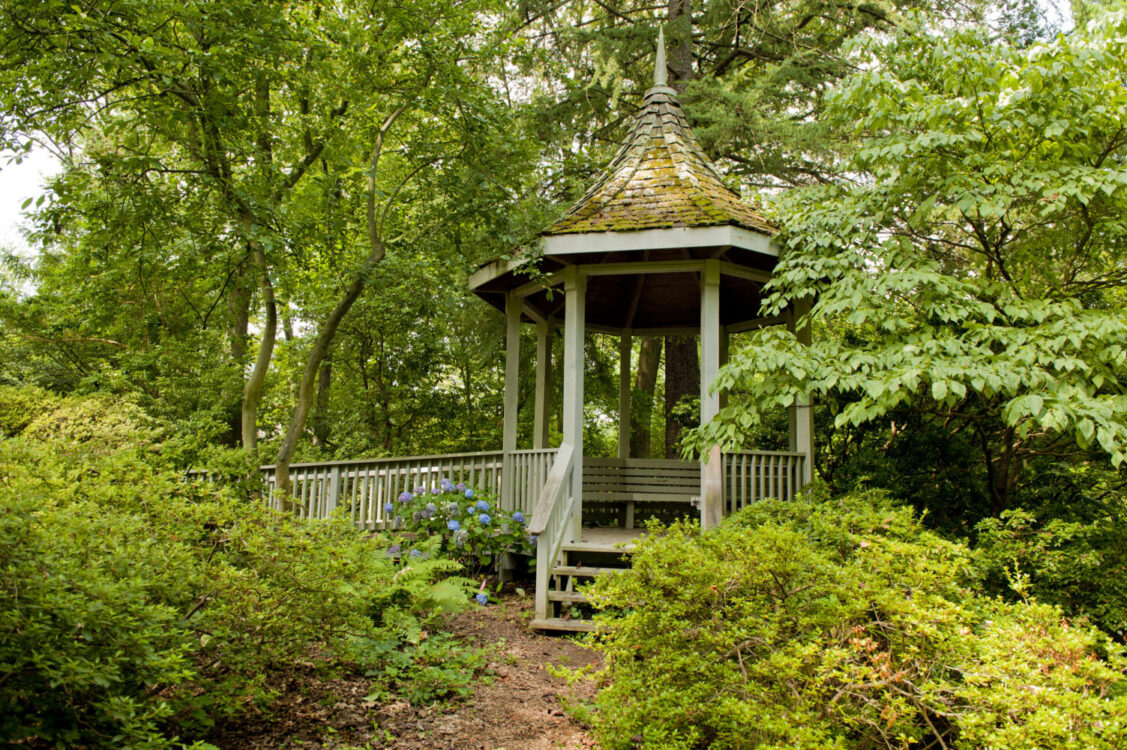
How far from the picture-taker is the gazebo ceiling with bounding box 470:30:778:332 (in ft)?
Result: 20.6

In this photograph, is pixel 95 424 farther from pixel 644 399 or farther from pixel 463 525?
pixel 644 399

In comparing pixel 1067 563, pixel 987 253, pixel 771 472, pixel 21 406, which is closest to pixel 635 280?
pixel 771 472

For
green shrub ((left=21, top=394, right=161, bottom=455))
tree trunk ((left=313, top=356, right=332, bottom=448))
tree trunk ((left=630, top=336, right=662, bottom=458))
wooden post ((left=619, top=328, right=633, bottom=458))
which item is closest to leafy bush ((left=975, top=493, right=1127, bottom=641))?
wooden post ((left=619, top=328, right=633, bottom=458))

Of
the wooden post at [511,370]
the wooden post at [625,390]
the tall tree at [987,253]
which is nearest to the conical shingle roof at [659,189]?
A: the tall tree at [987,253]

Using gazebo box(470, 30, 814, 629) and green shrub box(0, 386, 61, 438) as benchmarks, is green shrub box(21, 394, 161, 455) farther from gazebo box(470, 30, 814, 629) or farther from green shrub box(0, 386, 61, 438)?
Result: gazebo box(470, 30, 814, 629)

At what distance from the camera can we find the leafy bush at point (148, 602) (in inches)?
90.4

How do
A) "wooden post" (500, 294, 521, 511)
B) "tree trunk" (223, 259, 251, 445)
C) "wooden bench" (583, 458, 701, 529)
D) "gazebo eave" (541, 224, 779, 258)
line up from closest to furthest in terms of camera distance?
"gazebo eave" (541, 224, 779, 258)
"wooden post" (500, 294, 521, 511)
"wooden bench" (583, 458, 701, 529)
"tree trunk" (223, 259, 251, 445)

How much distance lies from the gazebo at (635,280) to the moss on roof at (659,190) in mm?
15

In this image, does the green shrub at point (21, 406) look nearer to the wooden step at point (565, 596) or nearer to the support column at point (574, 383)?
the support column at point (574, 383)

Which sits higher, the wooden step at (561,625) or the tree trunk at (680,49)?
the tree trunk at (680,49)

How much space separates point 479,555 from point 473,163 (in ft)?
13.4

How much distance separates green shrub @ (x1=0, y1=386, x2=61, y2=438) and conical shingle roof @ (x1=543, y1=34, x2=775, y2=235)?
7.81 m

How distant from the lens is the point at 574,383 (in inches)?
267

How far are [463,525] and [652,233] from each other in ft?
10.4
